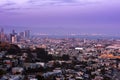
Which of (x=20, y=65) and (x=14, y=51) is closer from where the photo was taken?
(x=20, y=65)

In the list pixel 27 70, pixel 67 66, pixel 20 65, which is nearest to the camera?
pixel 27 70

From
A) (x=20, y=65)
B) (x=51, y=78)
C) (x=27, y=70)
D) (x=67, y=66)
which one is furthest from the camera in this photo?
(x=67, y=66)

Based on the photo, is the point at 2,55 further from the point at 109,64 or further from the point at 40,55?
the point at 109,64

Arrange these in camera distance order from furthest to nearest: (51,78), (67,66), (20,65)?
(67,66) < (20,65) < (51,78)

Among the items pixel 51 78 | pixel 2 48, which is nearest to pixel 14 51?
pixel 2 48

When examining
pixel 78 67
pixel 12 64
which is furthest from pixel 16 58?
pixel 78 67

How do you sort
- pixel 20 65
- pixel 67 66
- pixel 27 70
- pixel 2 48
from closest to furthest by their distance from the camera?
pixel 27 70
pixel 20 65
pixel 67 66
pixel 2 48

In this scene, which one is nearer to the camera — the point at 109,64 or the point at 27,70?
the point at 27,70

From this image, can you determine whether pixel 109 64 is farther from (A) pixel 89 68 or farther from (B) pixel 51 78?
(B) pixel 51 78

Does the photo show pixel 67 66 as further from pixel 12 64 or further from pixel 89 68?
pixel 12 64
